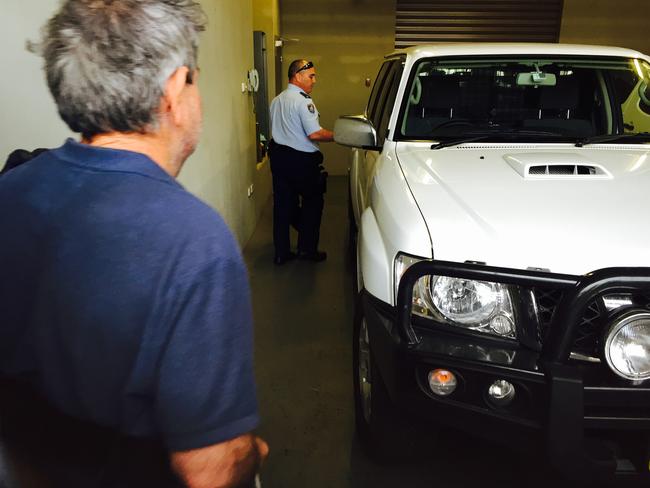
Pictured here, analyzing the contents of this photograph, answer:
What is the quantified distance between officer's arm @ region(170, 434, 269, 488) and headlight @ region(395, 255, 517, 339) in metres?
0.94

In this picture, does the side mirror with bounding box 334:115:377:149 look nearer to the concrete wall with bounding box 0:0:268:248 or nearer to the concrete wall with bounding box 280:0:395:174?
the concrete wall with bounding box 0:0:268:248

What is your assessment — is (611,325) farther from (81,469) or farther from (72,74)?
(72,74)

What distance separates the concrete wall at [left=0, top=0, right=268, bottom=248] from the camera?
1.78 metres

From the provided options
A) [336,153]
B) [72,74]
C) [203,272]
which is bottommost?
[336,153]

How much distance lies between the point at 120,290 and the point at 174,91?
38 cm

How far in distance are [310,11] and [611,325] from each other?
841 centimetres

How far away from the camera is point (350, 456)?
241 centimetres

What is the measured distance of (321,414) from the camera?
2.70m

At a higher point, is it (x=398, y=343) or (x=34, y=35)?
(x=34, y=35)

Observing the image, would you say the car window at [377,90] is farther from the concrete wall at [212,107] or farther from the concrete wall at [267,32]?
the concrete wall at [267,32]

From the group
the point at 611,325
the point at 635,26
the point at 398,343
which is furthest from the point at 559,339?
the point at 635,26

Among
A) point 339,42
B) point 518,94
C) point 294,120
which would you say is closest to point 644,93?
point 518,94

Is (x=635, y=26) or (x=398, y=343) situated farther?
(x=635, y=26)

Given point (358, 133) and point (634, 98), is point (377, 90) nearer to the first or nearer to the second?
point (358, 133)
